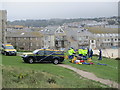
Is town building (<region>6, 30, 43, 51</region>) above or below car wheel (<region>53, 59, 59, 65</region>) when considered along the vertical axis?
above

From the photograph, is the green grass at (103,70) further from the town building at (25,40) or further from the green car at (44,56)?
the town building at (25,40)

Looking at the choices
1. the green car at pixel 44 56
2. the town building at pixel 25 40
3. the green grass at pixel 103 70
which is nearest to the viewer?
the green grass at pixel 103 70

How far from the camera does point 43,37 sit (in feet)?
234

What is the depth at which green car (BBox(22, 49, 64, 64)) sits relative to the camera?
68.6 feet

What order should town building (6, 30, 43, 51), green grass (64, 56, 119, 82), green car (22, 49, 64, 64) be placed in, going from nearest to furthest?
green grass (64, 56, 119, 82) < green car (22, 49, 64, 64) < town building (6, 30, 43, 51)

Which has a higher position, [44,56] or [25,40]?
[25,40]

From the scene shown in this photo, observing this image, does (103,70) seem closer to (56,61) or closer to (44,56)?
(56,61)

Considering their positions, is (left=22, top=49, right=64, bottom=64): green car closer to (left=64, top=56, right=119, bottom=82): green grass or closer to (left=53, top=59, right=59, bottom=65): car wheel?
(left=53, top=59, right=59, bottom=65): car wheel

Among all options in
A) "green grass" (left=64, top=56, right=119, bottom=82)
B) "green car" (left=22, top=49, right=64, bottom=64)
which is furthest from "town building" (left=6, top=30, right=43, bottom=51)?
"green grass" (left=64, top=56, right=119, bottom=82)

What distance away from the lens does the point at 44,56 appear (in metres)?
21.2

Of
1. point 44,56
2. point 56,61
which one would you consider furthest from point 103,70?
point 44,56

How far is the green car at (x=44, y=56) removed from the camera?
20922 mm

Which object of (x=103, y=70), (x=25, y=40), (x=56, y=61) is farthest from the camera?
(x=25, y=40)

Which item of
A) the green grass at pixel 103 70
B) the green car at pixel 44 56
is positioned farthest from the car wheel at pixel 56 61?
the green grass at pixel 103 70
